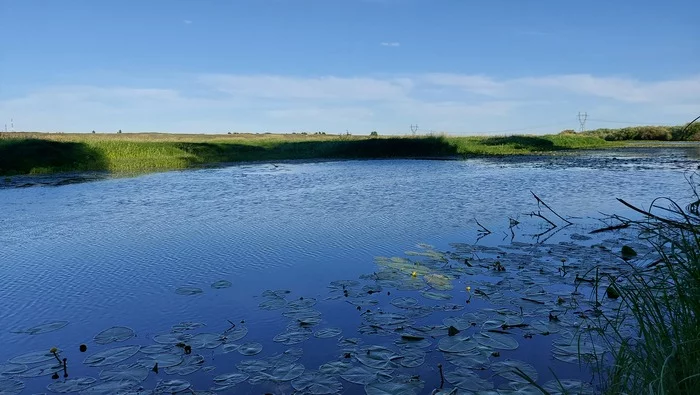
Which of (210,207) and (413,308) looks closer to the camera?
(413,308)

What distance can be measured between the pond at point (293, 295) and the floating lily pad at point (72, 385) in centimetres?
2

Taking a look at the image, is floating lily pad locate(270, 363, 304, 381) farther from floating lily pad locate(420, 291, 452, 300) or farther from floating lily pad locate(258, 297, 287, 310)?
floating lily pad locate(420, 291, 452, 300)

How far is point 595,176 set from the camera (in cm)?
2352

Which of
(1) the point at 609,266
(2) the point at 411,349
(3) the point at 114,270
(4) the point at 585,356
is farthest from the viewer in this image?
(3) the point at 114,270

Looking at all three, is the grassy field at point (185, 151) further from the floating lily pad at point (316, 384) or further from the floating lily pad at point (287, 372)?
the floating lily pad at point (316, 384)

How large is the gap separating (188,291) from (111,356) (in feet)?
7.38

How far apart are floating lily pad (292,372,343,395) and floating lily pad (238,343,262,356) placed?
76 centimetres

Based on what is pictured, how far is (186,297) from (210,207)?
900cm

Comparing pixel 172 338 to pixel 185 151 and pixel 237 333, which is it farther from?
pixel 185 151

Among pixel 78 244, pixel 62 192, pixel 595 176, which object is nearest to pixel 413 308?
pixel 78 244

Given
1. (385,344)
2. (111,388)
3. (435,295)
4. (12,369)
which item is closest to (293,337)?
(385,344)

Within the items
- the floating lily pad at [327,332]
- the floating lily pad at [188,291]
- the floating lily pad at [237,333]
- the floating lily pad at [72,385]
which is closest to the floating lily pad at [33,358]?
the floating lily pad at [72,385]

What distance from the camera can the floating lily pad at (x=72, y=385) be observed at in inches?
175

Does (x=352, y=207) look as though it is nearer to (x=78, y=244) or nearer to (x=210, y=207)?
(x=210, y=207)
